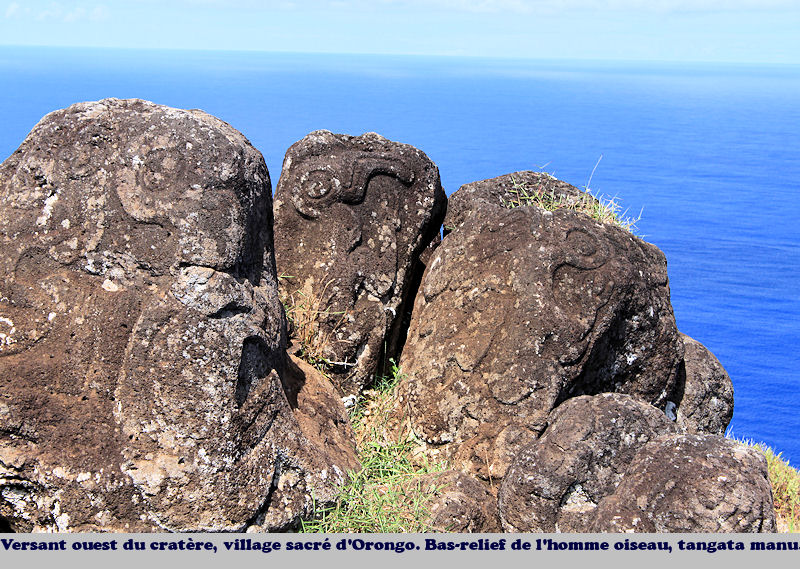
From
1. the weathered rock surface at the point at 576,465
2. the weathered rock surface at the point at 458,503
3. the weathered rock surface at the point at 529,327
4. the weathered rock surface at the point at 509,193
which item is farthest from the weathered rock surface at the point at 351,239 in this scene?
the weathered rock surface at the point at 576,465

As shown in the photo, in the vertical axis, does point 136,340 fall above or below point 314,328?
above

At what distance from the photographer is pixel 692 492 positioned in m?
4.00

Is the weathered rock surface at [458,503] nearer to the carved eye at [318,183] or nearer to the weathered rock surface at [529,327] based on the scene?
the weathered rock surface at [529,327]

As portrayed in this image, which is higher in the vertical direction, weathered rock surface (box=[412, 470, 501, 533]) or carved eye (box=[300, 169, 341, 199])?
carved eye (box=[300, 169, 341, 199])

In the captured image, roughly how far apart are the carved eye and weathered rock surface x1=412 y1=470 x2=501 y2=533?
227cm

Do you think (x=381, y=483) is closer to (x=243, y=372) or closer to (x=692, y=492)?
(x=243, y=372)

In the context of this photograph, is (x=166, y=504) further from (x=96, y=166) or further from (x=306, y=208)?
(x=306, y=208)

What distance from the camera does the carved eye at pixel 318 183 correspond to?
19.6 feet

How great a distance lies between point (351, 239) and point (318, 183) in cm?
49

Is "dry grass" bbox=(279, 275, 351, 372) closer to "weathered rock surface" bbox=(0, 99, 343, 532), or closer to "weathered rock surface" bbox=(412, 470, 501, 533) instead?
"weathered rock surface" bbox=(412, 470, 501, 533)

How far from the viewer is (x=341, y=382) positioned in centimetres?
595

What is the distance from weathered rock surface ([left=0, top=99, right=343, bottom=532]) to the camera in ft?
13.0

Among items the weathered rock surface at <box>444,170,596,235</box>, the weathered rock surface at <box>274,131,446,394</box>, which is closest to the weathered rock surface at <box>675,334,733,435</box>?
the weathered rock surface at <box>444,170,596,235</box>

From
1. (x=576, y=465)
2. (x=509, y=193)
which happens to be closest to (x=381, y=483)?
(x=576, y=465)
